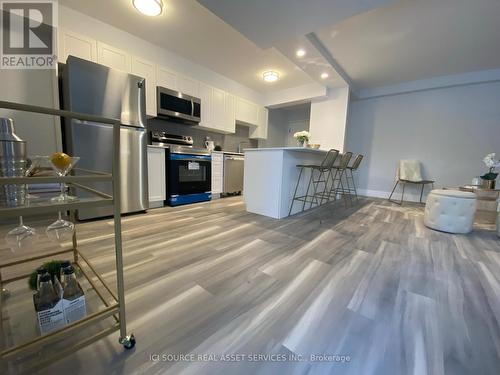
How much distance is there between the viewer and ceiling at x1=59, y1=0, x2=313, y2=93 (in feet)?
7.66

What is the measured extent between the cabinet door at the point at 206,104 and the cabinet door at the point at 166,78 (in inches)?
21.3

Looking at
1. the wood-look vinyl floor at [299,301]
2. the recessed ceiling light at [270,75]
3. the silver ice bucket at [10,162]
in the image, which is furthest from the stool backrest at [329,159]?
the silver ice bucket at [10,162]

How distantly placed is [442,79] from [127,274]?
568cm

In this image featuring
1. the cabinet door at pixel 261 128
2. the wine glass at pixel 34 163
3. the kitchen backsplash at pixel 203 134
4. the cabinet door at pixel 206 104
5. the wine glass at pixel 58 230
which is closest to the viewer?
the wine glass at pixel 34 163

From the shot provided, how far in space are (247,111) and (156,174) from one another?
278 cm

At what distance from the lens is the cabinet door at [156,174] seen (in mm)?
2922

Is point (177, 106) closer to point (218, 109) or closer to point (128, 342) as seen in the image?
point (218, 109)

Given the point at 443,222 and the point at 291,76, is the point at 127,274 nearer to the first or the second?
the point at 443,222

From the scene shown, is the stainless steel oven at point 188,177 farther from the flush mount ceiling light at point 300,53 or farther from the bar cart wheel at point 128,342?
the bar cart wheel at point 128,342

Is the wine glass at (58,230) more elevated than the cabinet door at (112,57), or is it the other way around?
the cabinet door at (112,57)

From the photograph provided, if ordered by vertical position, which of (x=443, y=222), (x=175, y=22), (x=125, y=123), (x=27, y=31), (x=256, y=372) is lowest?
(x=256, y=372)

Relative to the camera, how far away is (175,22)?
2547 mm

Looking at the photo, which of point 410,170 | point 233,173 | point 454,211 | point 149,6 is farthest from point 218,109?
point 410,170

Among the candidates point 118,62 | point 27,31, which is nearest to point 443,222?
point 118,62
